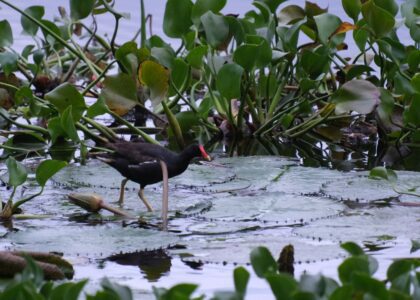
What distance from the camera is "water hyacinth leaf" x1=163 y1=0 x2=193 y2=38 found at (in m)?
6.03

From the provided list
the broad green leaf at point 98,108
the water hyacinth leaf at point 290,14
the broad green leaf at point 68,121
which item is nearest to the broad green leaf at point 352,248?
the broad green leaf at point 68,121

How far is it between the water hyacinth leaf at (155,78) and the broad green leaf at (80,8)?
0.97 meters

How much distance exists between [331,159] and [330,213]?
61.7 inches

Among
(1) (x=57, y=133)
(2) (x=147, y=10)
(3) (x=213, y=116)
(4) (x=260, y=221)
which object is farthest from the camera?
(2) (x=147, y=10)

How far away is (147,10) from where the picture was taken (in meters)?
11.7

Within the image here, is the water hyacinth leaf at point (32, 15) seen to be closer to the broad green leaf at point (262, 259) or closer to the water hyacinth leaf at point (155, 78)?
the water hyacinth leaf at point (155, 78)

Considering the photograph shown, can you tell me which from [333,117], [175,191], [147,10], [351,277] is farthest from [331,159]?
[147,10]

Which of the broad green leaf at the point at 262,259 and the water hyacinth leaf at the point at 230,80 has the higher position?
the water hyacinth leaf at the point at 230,80

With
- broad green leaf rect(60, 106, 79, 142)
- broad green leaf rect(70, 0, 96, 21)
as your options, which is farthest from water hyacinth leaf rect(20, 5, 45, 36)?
broad green leaf rect(60, 106, 79, 142)

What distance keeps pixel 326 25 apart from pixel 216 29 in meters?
0.59

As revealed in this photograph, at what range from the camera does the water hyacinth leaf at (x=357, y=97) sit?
5652 millimetres

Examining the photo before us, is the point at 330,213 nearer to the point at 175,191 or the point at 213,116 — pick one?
the point at 175,191

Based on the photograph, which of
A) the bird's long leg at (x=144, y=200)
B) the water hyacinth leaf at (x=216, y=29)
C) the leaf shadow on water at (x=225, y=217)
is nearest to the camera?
the leaf shadow on water at (x=225, y=217)

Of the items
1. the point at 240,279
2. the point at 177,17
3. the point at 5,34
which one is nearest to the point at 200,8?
the point at 177,17
